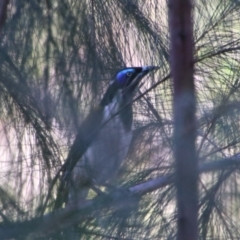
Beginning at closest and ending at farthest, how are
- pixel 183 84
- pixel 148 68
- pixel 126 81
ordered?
1. pixel 183 84
2. pixel 148 68
3. pixel 126 81

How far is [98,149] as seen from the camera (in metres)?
1.55

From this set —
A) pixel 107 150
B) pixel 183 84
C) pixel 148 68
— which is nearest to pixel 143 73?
pixel 148 68

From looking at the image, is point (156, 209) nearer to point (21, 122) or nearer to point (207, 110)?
point (207, 110)

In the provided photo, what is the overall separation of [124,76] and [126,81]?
2 centimetres

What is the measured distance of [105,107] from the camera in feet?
5.49

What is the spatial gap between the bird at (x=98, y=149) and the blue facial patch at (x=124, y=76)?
62mm

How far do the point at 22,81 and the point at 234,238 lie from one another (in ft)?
2.41

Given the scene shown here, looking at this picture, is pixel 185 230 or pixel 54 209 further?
pixel 54 209

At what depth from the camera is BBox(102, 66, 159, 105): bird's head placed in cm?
171

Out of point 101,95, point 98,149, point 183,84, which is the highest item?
point 101,95

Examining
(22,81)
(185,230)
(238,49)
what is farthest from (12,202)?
(185,230)

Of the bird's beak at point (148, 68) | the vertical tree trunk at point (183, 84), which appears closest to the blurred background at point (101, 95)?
the bird's beak at point (148, 68)

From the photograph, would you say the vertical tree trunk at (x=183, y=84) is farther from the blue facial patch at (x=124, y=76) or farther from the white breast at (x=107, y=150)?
the blue facial patch at (x=124, y=76)

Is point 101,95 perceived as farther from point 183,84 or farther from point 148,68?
point 183,84
